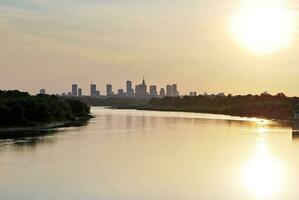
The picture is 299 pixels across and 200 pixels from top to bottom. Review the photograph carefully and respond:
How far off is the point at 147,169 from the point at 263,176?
530cm

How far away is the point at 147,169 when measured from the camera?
25969mm

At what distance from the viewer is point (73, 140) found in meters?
41.9

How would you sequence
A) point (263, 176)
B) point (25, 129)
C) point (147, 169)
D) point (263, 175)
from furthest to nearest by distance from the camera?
→ point (25, 129) → point (147, 169) → point (263, 175) → point (263, 176)

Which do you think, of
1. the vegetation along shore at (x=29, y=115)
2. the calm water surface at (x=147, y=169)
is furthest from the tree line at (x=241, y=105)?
the calm water surface at (x=147, y=169)

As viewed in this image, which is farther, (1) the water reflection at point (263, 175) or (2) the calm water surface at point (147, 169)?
(1) the water reflection at point (263, 175)

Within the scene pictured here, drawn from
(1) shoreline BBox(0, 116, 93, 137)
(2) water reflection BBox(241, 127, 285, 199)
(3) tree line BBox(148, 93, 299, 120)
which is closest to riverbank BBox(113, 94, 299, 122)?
(3) tree line BBox(148, 93, 299, 120)

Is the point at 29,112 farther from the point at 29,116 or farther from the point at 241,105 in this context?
the point at 241,105

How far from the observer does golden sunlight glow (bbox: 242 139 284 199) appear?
70.6 feet

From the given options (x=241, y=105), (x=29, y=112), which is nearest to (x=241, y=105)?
(x=241, y=105)

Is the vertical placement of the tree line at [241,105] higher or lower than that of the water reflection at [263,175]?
higher

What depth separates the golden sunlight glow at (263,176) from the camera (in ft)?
70.6

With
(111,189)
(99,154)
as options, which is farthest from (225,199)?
(99,154)

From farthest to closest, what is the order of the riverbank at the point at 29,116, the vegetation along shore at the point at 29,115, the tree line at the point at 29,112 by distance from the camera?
the tree line at the point at 29,112, the vegetation along shore at the point at 29,115, the riverbank at the point at 29,116

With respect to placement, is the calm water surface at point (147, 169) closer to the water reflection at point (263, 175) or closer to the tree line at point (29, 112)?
the water reflection at point (263, 175)
